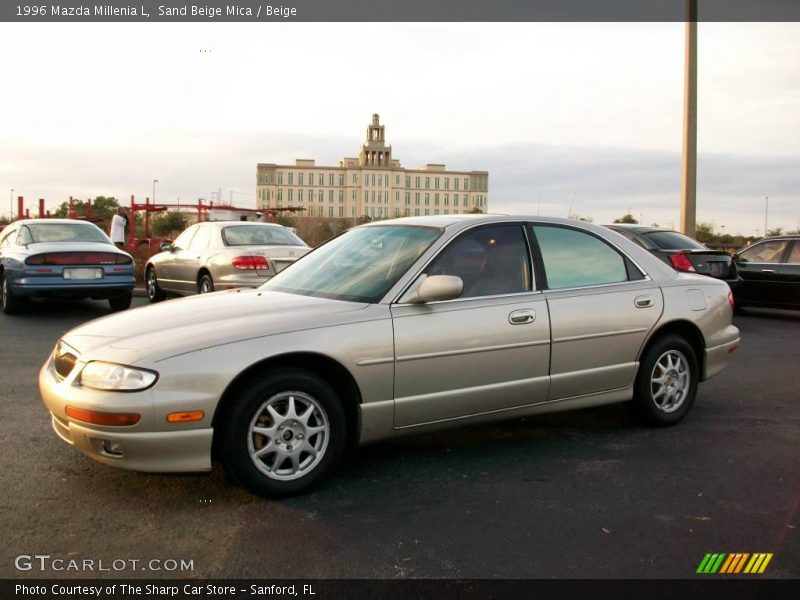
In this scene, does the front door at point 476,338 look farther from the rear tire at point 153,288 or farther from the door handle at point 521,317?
the rear tire at point 153,288

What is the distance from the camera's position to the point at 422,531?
327cm

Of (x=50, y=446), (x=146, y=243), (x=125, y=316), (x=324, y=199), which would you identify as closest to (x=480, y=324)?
(x=125, y=316)

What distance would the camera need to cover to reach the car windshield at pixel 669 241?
10.7 m

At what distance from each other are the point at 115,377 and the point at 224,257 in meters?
7.63

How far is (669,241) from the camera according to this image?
10852 mm

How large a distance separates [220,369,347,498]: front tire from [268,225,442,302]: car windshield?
0.67 m

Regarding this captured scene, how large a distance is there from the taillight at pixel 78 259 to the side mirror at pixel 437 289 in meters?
7.51

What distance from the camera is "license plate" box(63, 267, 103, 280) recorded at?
9984 millimetres

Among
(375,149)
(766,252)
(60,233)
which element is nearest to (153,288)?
(60,233)

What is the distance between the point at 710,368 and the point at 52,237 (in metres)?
9.14

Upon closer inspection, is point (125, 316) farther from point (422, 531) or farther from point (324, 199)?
point (324, 199)

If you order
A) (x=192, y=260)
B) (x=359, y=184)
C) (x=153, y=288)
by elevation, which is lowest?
(x=153, y=288)
